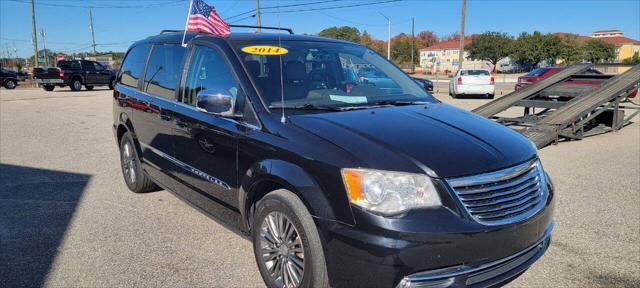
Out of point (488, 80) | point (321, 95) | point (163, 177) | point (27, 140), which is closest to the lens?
point (321, 95)

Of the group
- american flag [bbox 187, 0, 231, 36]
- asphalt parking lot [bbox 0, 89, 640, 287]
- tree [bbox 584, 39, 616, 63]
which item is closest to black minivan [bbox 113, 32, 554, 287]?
american flag [bbox 187, 0, 231, 36]

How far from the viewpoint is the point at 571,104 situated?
9.48 meters

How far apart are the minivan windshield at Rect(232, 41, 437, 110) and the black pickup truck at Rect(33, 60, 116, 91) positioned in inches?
1098

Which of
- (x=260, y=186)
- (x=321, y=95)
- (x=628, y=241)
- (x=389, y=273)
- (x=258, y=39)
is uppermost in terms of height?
(x=258, y=39)

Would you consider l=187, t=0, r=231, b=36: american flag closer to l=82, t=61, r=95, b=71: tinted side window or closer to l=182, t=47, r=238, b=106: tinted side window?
l=182, t=47, r=238, b=106: tinted side window

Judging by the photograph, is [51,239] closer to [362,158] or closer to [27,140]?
[362,158]

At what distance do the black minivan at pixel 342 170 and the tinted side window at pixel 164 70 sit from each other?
44mm

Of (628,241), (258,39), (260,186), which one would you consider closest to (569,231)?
(628,241)

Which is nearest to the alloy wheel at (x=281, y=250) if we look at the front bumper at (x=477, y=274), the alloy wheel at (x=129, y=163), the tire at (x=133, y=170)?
the front bumper at (x=477, y=274)

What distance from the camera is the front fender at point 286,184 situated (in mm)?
2658

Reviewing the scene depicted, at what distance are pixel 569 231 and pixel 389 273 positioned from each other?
279 centimetres

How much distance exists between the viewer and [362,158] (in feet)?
8.51

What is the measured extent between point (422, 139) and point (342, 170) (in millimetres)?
593

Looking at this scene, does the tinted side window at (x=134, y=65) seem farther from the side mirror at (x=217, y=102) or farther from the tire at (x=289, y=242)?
the tire at (x=289, y=242)
